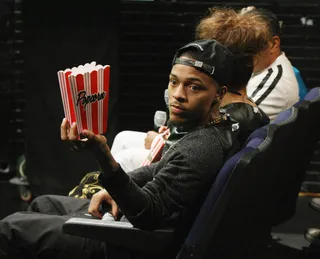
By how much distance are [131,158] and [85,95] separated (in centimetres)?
147

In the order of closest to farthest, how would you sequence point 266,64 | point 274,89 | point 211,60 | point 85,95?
point 85,95, point 211,60, point 274,89, point 266,64

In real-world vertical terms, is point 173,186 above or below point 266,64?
below

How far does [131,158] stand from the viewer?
137 inches

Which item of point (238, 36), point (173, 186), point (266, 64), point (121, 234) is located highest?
point (238, 36)

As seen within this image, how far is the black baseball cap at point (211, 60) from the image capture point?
2.35 metres

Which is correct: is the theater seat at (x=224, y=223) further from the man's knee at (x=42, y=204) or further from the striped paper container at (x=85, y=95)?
the man's knee at (x=42, y=204)

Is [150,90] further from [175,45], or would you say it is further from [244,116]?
[244,116]

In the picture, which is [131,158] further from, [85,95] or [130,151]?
[85,95]

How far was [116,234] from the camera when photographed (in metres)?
2.24

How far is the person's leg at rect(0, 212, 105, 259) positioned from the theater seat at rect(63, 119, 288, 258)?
0.78ft

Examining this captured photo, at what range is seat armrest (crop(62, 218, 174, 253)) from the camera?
7.36 feet

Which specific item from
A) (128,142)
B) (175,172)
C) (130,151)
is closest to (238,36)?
(175,172)

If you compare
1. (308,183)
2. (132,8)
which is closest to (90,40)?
(132,8)

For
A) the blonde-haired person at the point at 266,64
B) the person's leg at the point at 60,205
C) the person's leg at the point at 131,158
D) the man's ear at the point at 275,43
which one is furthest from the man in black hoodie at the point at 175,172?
the man's ear at the point at 275,43
